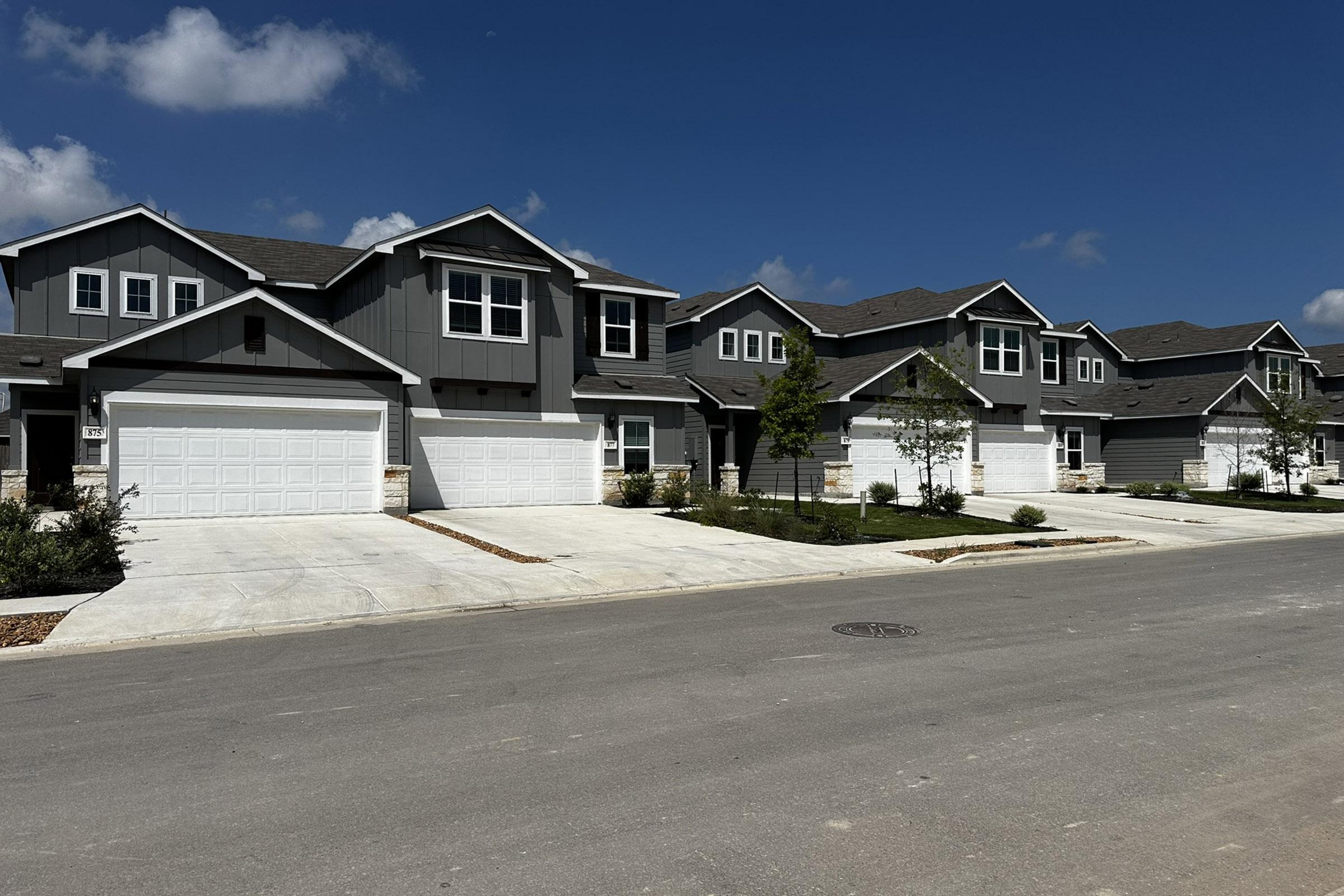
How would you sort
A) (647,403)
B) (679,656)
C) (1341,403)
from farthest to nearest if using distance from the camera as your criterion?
(1341,403)
(647,403)
(679,656)

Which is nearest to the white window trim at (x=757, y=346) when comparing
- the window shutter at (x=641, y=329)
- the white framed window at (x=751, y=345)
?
the white framed window at (x=751, y=345)

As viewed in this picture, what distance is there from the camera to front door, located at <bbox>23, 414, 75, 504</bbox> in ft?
74.7

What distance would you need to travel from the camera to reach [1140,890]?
13.2ft

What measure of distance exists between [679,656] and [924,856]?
14.2 ft

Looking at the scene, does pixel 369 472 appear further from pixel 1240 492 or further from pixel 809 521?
pixel 1240 492

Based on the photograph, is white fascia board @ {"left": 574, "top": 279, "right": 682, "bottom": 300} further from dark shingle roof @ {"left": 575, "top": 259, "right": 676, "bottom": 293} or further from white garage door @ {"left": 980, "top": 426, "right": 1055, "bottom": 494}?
white garage door @ {"left": 980, "top": 426, "right": 1055, "bottom": 494}

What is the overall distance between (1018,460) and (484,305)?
2131cm

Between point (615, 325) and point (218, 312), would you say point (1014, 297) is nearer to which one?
point (615, 325)

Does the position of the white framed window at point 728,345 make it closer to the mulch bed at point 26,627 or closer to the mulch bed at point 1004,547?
the mulch bed at point 1004,547

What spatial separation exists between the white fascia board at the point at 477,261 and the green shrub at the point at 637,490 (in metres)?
6.02

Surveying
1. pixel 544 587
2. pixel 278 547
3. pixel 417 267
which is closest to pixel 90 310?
pixel 417 267

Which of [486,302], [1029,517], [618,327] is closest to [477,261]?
[486,302]

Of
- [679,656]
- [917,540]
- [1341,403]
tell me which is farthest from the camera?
[1341,403]

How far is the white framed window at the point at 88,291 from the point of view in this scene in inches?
979
